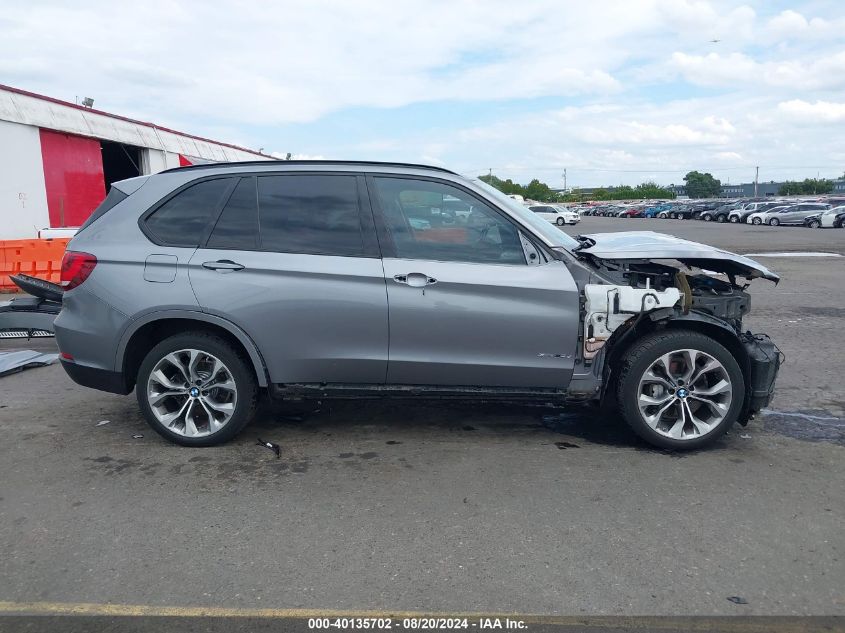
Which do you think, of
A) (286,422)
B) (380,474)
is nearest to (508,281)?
(380,474)

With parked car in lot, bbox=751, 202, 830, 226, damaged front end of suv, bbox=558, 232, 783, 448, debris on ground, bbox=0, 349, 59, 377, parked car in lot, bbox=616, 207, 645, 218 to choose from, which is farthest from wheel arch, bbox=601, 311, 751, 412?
parked car in lot, bbox=616, 207, 645, 218

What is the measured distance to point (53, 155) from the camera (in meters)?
17.0

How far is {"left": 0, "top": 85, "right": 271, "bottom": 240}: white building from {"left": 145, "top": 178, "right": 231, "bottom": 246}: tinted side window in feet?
36.0

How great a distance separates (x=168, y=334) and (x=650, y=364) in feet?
10.5

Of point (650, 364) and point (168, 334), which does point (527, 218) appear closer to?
point (650, 364)

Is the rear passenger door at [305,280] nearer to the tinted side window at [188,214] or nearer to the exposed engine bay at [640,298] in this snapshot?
the tinted side window at [188,214]

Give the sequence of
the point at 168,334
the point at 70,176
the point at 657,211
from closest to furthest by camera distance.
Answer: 1. the point at 168,334
2. the point at 70,176
3. the point at 657,211

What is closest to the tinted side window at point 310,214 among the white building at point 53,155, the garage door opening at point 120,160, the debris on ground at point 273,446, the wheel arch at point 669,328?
the debris on ground at point 273,446

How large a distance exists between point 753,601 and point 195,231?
12.4 ft

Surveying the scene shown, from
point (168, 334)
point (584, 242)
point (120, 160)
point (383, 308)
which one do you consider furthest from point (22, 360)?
point (120, 160)

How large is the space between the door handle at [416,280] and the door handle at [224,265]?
3.40ft

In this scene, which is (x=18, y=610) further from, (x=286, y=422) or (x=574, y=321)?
(x=574, y=321)

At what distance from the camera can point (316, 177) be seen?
15.1 ft

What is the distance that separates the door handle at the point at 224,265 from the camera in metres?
4.40
